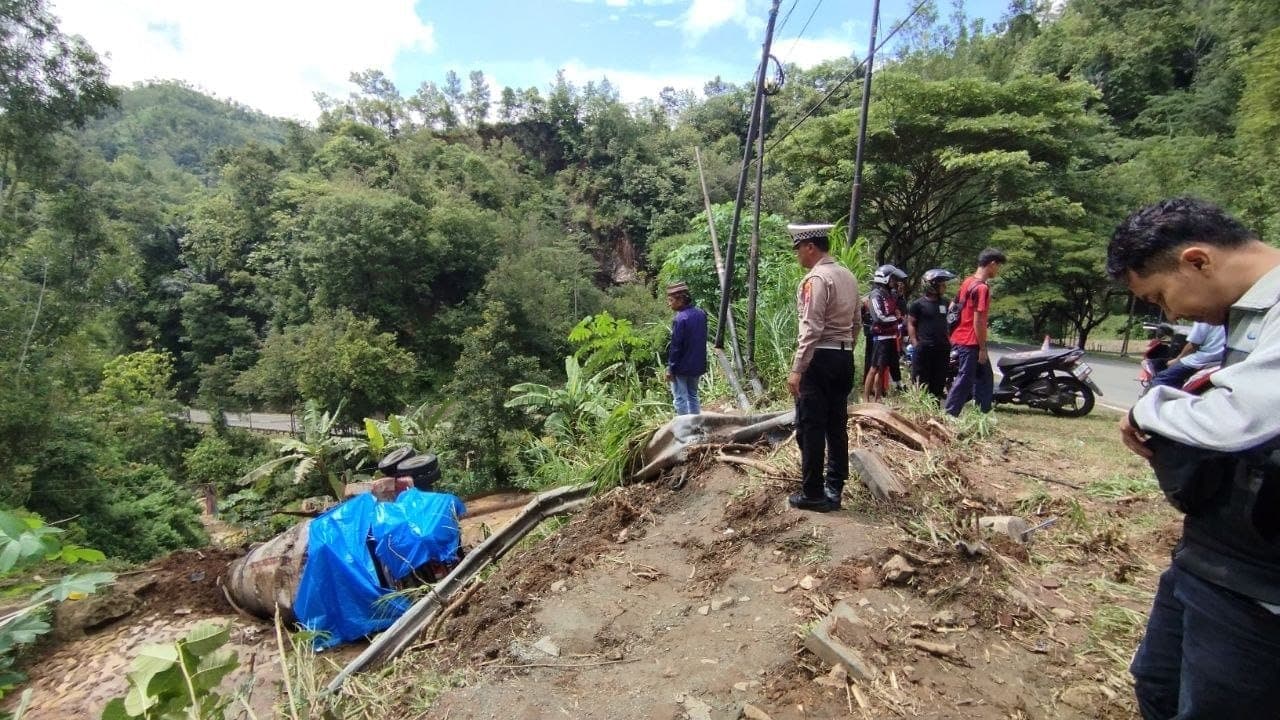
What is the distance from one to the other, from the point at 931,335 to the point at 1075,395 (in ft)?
8.84

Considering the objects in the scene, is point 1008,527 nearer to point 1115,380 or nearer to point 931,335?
point 931,335

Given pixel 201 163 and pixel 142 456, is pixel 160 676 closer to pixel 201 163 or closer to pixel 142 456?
pixel 142 456

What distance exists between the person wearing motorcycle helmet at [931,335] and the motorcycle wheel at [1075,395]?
2214 millimetres

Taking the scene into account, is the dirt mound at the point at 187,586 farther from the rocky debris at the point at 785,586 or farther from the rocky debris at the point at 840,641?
the rocky debris at the point at 840,641

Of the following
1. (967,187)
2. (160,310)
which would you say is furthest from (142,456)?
(967,187)

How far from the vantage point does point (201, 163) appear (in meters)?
73.3

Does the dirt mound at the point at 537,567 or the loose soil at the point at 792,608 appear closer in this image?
the loose soil at the point at 792,608

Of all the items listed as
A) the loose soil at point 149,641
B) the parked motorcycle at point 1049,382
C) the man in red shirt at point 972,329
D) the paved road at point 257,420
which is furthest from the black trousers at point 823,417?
the paved road at point 257,420

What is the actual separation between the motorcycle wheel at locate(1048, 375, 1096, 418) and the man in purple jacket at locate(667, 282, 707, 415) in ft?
14.1

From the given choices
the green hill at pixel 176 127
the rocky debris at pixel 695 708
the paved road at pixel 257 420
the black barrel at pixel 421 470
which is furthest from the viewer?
the green hill at pixel 176 127

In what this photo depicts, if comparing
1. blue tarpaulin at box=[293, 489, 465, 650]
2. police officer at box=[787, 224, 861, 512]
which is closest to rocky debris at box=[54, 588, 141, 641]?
blue tarpaulin at box=[293, 489, 465, 650]

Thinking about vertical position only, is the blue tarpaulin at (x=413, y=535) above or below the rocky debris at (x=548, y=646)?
below

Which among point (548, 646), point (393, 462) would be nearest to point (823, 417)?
point (548, 646)

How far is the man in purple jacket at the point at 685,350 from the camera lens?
17.8 feet
